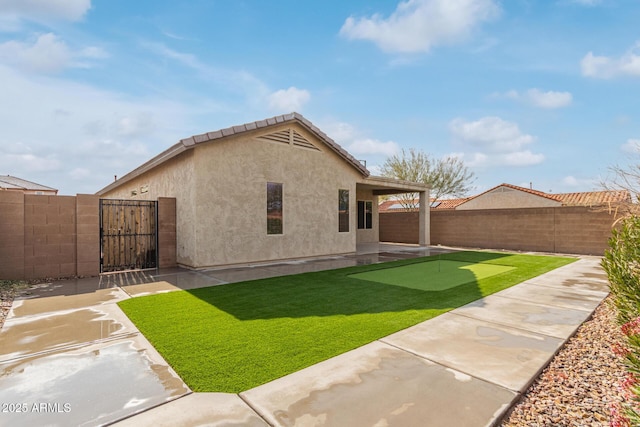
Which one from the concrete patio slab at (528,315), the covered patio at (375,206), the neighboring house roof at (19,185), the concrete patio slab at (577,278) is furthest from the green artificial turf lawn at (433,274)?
the neighboring house roof at (19,185)

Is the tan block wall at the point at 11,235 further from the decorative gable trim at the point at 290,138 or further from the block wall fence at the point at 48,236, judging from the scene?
the decorative gable trim at the point at 290,138

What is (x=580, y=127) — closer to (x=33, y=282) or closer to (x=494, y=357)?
(x=494, y=357)

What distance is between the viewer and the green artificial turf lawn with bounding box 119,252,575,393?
12.3ft

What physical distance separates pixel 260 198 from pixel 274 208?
754 millimetres

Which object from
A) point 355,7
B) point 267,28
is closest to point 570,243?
point 355,7

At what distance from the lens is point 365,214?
70.5 ft

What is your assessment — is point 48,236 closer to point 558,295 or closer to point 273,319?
point 273,319

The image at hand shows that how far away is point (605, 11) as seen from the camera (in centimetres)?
938

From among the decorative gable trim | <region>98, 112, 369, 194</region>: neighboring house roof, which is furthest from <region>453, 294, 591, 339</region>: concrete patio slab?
the decorative gable trim

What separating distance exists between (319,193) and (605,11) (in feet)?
35.3

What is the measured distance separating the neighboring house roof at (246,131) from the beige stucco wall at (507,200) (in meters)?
20.6

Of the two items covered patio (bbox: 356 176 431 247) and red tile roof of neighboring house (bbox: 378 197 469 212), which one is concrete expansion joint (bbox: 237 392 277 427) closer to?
covered patio (bbox: 356 176 431 247)

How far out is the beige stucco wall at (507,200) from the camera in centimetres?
2798

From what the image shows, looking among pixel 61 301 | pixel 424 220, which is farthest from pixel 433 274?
pixel 424 220
